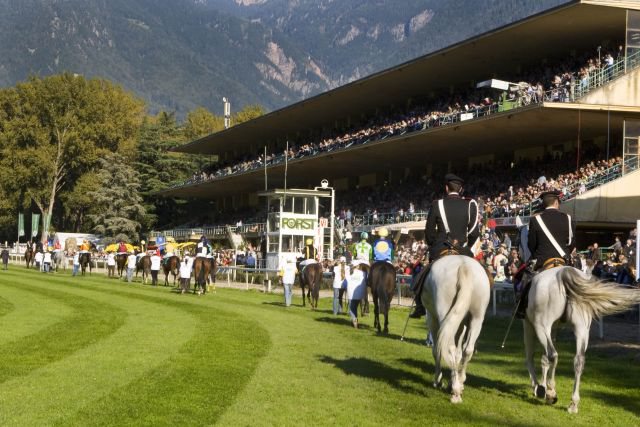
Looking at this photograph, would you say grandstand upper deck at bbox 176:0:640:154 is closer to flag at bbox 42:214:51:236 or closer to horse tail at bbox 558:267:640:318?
flag at bbox 42:214:51:236

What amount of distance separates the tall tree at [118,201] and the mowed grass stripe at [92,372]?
60.6m

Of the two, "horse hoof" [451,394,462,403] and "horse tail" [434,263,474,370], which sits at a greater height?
"horse tail" [434,263,474,370]

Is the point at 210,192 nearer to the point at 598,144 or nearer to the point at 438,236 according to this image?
the point at 598,144

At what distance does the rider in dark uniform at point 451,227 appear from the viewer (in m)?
10.3

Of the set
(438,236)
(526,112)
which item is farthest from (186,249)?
(438,236)

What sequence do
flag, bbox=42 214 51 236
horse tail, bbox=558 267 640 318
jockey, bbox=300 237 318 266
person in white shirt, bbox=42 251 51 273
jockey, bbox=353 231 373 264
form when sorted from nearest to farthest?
horse tail, bbox=558 267 640 318
jockey, bbox=353 231 373 264
jockey, bbox=300 237 318 266
person in white shirt, bbox=42 251 51 273
flag, bbox=42 214 51 236

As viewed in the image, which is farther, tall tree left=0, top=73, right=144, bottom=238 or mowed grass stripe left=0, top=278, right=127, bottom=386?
tall tree left=0, top=73, right=144, bottom=238

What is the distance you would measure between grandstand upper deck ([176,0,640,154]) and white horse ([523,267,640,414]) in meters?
27.2

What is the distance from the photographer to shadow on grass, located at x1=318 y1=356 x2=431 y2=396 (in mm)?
10188

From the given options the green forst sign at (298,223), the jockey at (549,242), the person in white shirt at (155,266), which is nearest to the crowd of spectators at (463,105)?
the green forst sign at (298,223)

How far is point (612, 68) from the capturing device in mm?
36062

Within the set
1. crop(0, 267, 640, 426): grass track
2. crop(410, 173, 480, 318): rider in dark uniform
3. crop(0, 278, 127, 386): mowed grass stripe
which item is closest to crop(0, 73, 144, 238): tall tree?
crop(0, 278, 127, 386): mowed grass stripe

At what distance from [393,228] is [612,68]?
1182 cm

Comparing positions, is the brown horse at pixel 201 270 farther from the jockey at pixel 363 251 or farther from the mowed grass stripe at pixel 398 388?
the mowed grass stripe at pixel 398 388
